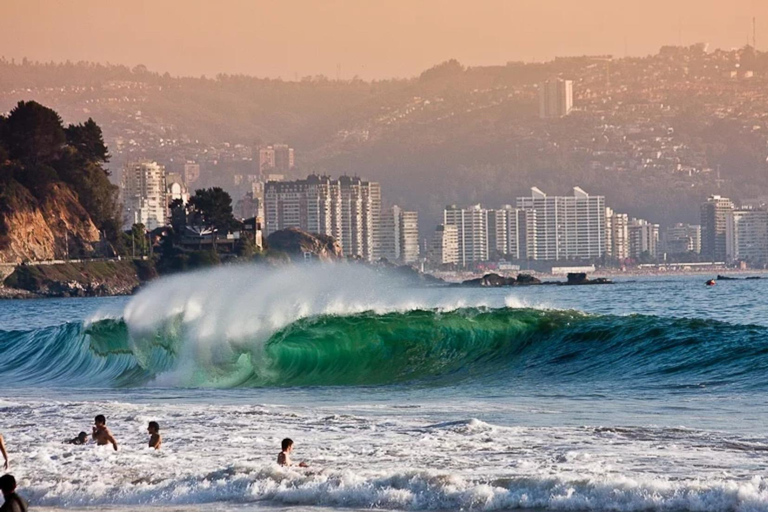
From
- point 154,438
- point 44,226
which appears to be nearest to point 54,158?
point 44,226

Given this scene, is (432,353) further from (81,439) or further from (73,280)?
(73,280)

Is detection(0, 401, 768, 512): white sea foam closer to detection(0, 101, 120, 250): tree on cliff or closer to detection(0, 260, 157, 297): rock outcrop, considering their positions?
detection(0, 260, 157, 297): rock outcrop

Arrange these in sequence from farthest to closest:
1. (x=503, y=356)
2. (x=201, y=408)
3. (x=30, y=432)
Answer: (x=503, y=356) < (x=201, y=408) < (x=30, y=432)

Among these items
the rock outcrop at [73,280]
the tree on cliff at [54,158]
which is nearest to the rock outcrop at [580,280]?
the rock outcrop at [73,280]

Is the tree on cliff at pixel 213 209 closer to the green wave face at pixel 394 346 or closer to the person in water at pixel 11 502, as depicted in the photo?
the green wave face at pixel 394 346

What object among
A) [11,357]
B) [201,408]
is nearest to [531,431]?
[201,408]

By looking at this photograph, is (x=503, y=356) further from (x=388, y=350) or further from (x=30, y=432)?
(x=30, y=432)
